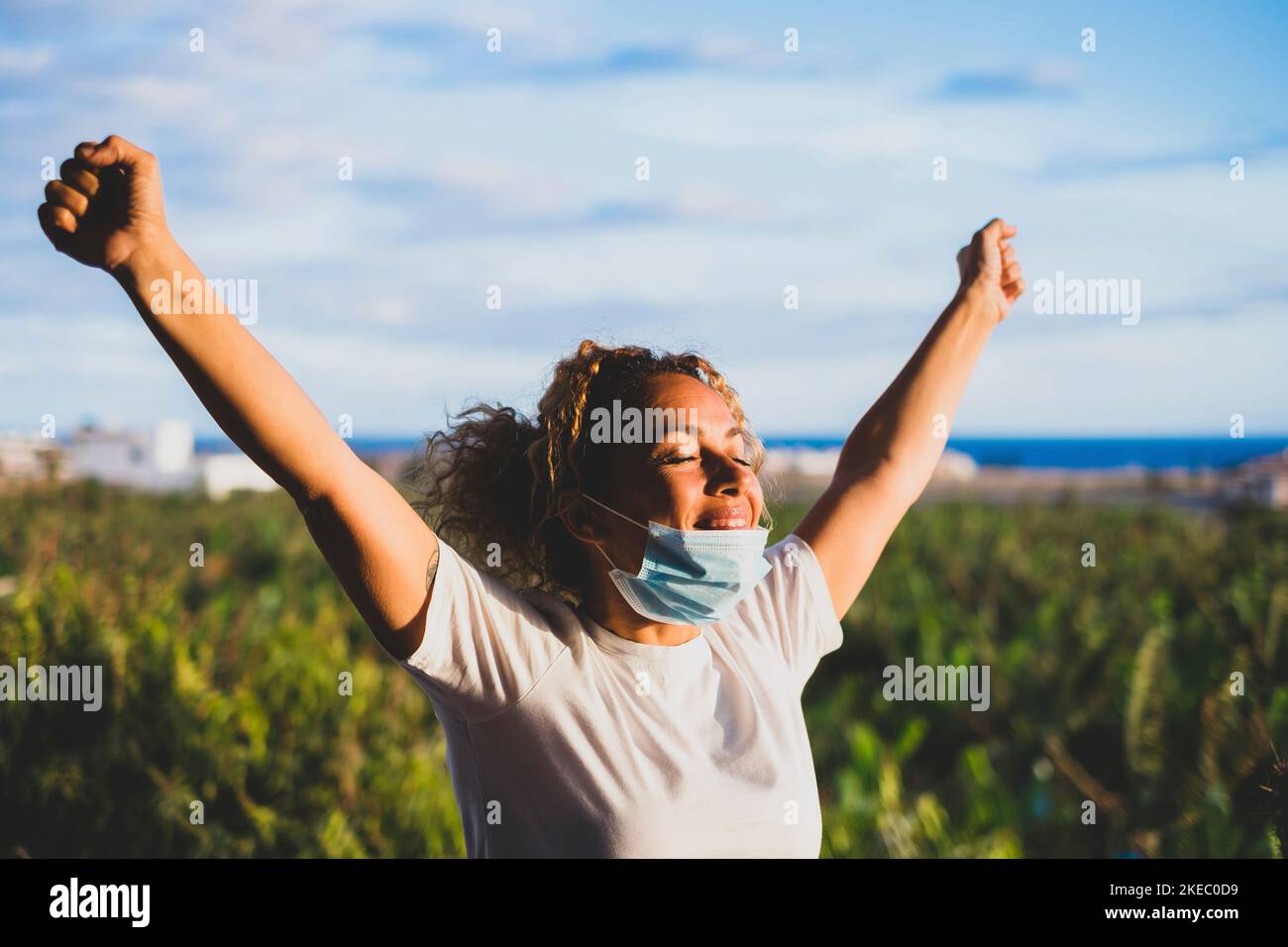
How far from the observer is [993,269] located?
278 cm

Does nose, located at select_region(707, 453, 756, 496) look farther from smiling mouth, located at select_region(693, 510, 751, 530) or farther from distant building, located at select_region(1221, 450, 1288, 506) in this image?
distant building, located at select_region(1221, 450, 1288, 506)

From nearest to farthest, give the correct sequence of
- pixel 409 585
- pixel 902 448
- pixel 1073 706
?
pixel 409 585
pixel 902 448
pixel 1073 706

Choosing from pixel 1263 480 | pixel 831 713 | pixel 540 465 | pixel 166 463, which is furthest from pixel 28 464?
pixel 166 463

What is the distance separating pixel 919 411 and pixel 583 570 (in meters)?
0.81

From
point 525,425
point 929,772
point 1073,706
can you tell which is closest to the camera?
point 525,425

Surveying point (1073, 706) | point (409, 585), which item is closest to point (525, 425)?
point (409, 585)

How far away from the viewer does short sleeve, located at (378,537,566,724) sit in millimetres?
1898

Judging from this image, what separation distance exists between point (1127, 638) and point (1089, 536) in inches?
236

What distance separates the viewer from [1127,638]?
9.15 meters

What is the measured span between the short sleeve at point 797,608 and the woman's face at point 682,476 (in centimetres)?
26

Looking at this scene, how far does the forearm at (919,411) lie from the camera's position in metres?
2.59

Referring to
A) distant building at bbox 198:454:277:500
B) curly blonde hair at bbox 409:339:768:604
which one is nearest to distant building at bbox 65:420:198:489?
distant building at bbox 198:454:277:500

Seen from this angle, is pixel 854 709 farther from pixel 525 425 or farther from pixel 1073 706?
pixel 525 425

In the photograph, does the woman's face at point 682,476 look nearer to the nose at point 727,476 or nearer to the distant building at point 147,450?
the nose at point 727,476
